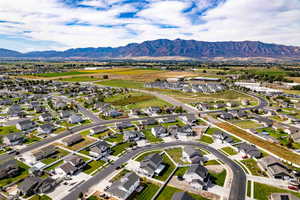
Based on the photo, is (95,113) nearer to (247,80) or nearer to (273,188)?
(273,188)

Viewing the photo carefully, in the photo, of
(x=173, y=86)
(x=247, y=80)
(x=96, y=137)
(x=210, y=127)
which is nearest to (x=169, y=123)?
(x=210, y=127)

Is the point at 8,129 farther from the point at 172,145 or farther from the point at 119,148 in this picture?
the point at 172,145

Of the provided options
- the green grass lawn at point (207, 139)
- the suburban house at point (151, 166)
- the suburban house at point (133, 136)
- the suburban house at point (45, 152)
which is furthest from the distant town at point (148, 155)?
the green grass lawn at point (207, 139)

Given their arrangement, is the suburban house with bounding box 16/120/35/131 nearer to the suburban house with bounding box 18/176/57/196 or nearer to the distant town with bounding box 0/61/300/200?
the distant town with bounding box 0/61/300/200

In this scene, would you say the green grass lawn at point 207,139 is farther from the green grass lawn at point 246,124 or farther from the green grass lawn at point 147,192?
the green grass lawn at point 147,192

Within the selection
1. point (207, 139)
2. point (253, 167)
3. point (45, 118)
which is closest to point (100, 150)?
point (207, 139)

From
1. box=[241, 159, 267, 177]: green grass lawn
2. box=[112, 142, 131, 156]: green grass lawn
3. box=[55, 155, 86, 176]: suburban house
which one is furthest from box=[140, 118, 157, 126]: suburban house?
box=[241, 159, 267, 177]: green grass lawn
